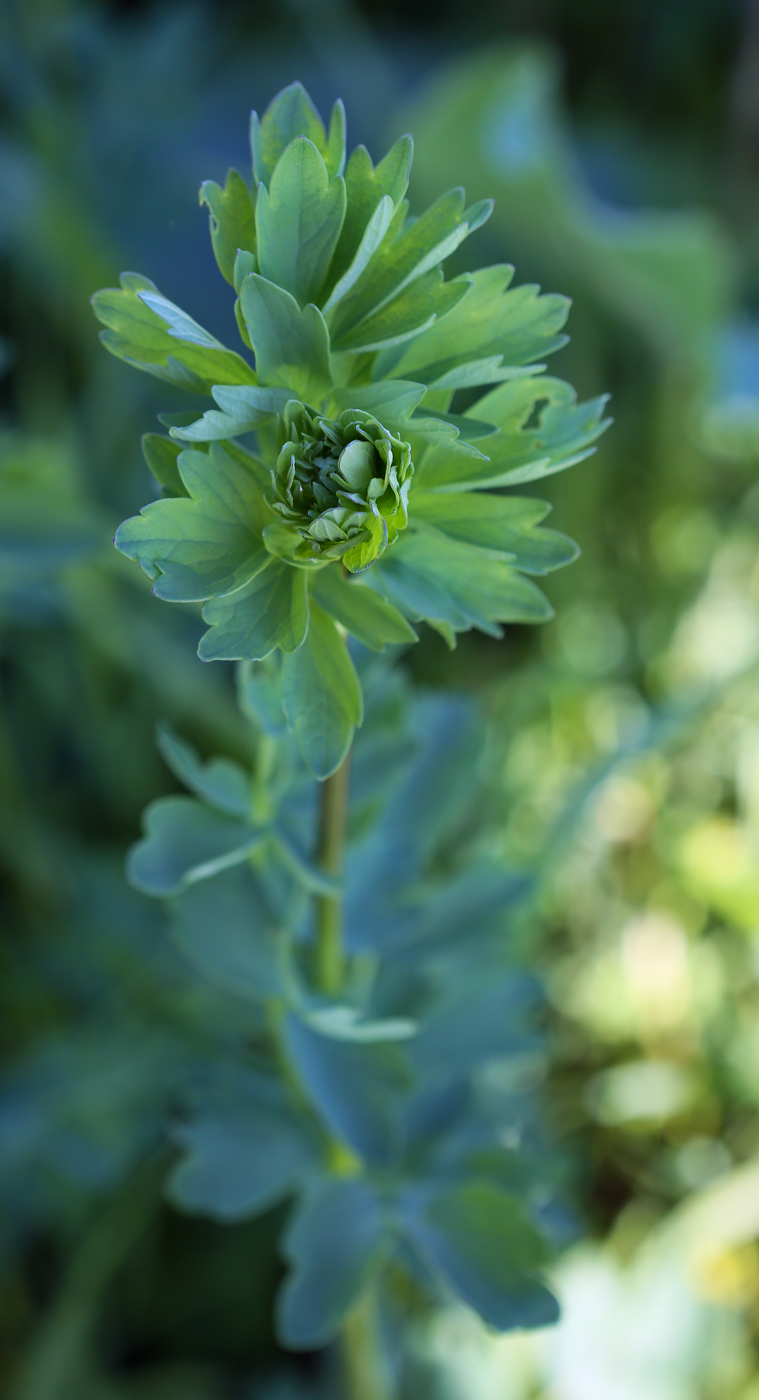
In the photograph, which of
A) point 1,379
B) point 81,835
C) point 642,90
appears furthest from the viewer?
point 642,90

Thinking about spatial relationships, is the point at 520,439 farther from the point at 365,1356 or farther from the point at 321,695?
the point at 365,1356

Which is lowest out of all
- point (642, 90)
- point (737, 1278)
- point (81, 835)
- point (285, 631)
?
point (737, 1278)

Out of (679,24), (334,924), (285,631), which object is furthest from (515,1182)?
(679,24)

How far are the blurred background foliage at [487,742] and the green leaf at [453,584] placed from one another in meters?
0.25

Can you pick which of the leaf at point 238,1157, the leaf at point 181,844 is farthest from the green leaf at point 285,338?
the leaf at point 238,1157

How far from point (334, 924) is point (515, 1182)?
114mm

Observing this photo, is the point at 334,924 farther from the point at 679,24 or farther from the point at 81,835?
the point at 679,24

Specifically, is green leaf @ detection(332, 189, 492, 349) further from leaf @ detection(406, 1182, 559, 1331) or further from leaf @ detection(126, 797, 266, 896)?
leaf @ detection(406, 1182, 559, 1331)

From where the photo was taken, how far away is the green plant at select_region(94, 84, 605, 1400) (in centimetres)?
19

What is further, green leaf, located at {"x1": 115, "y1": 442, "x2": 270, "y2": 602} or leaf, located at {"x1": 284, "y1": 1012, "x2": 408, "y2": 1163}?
leaf, located at {"x1": 284, "y1": 1012, "x2": 408, "y2": 1163}

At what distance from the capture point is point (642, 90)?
3.65ft

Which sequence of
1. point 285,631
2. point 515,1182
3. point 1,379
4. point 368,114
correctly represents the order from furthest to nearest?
point 368,114
point 1,379
point 515,1182
point 285,631


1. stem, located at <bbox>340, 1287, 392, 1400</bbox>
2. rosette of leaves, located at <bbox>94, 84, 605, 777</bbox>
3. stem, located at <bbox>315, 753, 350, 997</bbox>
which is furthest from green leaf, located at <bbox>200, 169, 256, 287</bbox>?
stem, located at <bbox>340, 1287, 392, 1400</bbox>

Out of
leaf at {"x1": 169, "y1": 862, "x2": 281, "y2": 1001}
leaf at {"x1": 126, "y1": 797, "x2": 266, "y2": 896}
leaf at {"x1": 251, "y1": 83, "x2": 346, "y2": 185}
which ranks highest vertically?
leaf at {"x1": 251, "y1": 83, "x2": 346, "y2": 185}
